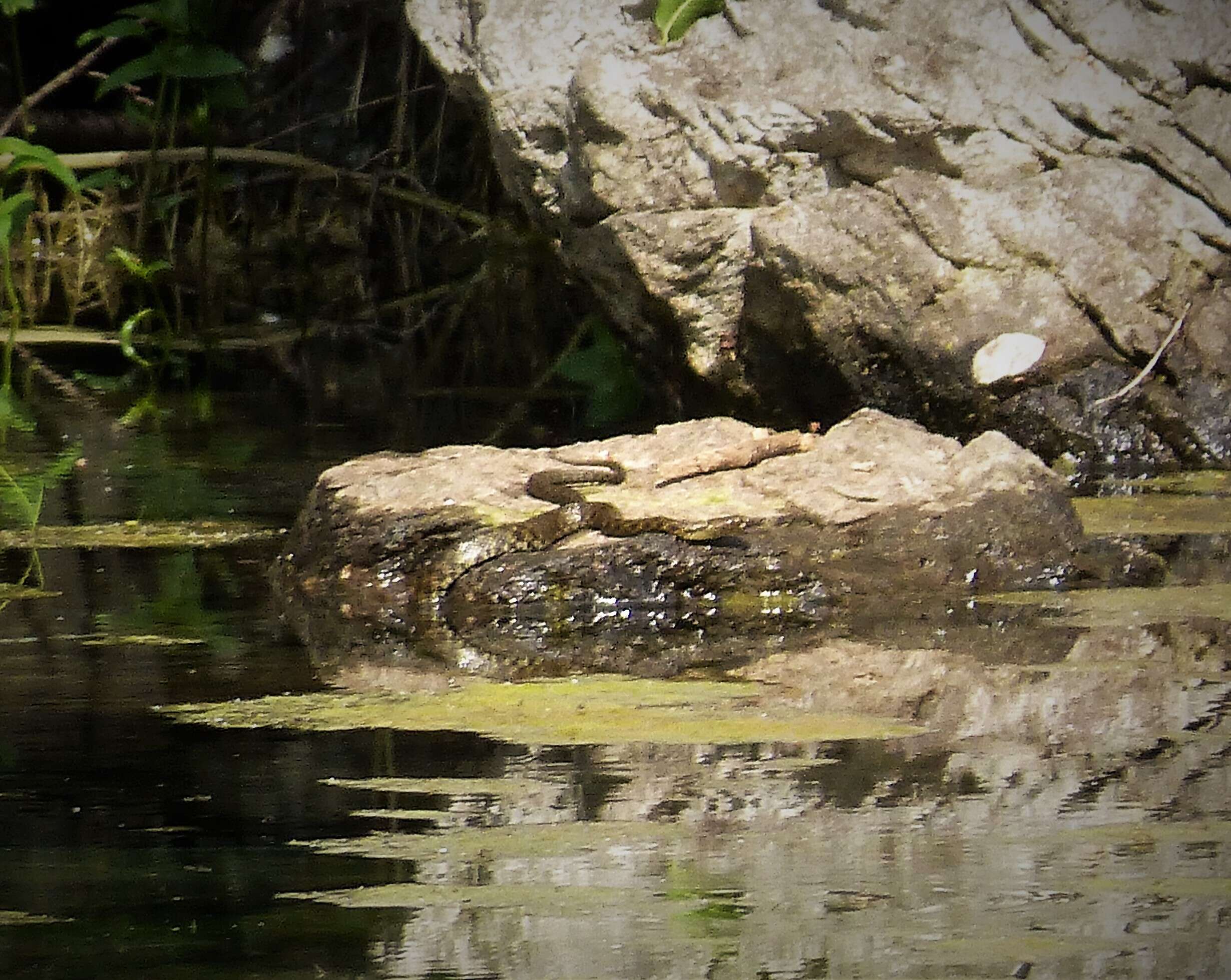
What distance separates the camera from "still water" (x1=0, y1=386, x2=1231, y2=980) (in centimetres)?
244

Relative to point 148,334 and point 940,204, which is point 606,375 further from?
point 148,334

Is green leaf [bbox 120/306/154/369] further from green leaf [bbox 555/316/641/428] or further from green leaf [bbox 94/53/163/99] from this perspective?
green leaf [bbox 555/316/641/428]

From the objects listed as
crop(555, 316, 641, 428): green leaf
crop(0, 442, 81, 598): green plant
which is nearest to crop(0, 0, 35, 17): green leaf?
crop(555, 316, 641, 428): green leaf

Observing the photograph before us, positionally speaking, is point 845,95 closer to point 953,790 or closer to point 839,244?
point 839,244

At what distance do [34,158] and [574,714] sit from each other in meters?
5.75

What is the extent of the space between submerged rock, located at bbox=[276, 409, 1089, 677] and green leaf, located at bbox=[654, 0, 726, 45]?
229 cm

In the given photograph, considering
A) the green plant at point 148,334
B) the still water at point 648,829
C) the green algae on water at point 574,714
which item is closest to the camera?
the still water at point 648,829

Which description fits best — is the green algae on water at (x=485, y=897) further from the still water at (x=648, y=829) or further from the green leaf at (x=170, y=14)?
the green leaf at (x=170, y=14)

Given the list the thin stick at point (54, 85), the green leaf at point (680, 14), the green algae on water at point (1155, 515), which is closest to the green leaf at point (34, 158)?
the thin stick at point (54, 85)

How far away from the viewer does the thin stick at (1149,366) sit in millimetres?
6242

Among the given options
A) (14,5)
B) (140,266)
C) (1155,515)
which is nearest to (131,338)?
(140,266)

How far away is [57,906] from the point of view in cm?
262

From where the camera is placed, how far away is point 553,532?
175 inches

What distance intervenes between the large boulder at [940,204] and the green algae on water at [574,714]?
2846 millimetres
